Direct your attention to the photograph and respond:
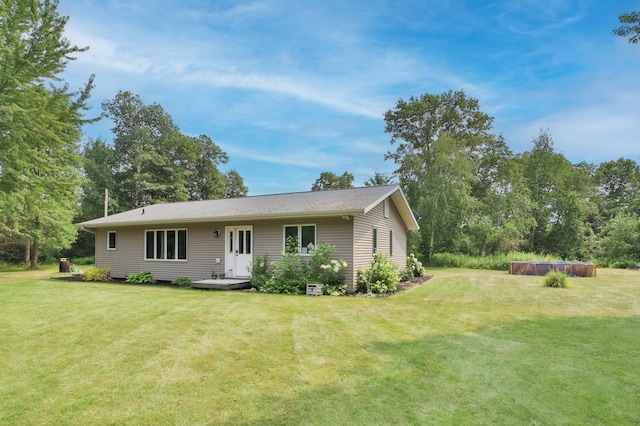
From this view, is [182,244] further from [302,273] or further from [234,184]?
[234,184]

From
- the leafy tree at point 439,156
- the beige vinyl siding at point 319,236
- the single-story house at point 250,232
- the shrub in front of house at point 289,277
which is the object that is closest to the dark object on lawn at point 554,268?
the single-story house at point 250,232

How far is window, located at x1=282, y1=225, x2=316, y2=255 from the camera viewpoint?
11.5 m

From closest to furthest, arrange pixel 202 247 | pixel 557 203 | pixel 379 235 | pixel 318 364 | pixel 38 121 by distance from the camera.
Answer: pixel 318 364 → pixel 38 121 → pixel 379 235 → pixel 202 247 → pixel 557 203

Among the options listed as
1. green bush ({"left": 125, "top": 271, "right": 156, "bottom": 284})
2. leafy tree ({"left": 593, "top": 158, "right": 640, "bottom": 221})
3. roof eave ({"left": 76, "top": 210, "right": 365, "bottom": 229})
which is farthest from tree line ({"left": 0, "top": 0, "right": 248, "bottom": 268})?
leafy tree ({"left": 593, "top": 158, "right": 640, "bottom": 221})

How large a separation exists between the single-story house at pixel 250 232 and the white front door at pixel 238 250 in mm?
34

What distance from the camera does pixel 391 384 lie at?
386 centimetres

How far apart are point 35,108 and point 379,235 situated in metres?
11.7

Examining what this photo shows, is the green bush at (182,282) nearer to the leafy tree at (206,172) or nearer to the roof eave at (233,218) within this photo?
the roof eave at (233,218)

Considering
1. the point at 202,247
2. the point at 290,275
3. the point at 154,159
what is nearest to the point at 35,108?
the point at 202,247

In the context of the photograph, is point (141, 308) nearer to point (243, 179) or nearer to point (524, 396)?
point (524, 396)

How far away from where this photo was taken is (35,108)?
1123cm

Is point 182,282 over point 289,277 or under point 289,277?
under

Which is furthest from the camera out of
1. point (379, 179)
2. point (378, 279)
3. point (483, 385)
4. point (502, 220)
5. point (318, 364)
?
point (379, 179)

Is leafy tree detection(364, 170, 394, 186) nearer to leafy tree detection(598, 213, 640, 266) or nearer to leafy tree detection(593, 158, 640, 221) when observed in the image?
leafy tree detection(598, 213, 640, 266)
